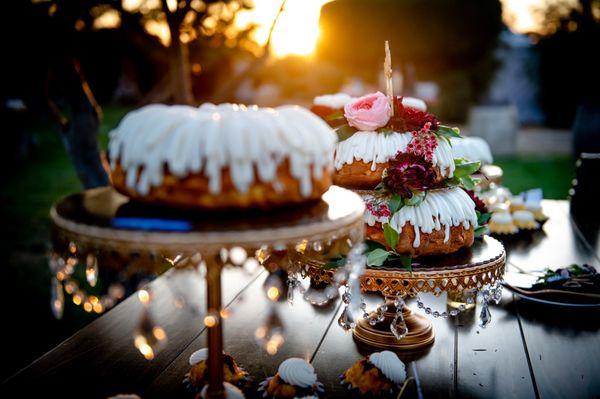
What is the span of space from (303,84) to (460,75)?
406 cm

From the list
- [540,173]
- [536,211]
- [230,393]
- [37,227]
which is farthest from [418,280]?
[540,173]

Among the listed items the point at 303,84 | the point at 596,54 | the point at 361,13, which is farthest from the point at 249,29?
the point at 303,84

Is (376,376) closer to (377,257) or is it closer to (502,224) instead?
(377,257)

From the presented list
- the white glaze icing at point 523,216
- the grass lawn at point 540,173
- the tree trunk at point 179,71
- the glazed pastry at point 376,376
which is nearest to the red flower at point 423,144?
the glazed pastry at point 376,376

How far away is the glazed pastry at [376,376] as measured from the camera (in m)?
1.69

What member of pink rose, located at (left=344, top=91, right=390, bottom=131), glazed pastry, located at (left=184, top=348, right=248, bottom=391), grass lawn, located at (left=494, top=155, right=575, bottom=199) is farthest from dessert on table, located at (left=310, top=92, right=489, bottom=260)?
grass lawn, located at (left=494, top=155, right=575, bottom=199)

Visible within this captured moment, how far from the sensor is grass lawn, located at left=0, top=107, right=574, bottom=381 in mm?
3797

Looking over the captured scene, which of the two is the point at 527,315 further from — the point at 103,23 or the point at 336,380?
the point at 103,23

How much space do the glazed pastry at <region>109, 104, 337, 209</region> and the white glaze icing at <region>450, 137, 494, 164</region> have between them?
1991 millimetres

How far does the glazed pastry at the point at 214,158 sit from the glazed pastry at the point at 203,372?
2.09ft

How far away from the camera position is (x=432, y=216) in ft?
6.38

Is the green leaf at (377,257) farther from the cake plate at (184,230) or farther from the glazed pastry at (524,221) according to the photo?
the glazed pastry at (524,221)

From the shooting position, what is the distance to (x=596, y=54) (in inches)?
492

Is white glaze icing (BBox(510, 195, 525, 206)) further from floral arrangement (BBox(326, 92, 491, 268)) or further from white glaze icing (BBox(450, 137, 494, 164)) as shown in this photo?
floral arrangement (BBox(326, 92, 491, 268))
